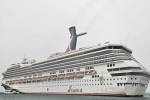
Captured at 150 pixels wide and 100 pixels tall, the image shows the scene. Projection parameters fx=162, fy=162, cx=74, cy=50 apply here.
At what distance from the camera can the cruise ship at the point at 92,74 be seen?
30969 millimetres

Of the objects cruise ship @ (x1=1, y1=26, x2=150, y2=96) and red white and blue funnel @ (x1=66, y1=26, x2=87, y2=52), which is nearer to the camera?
cruise ship @ (x1=1, y1=26, x2=150, y2=96)

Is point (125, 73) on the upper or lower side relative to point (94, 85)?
upper

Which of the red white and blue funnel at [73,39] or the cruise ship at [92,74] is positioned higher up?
the red white and blue funnel at [73,39]

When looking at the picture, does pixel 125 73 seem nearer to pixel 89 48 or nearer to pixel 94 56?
pixel 94 56

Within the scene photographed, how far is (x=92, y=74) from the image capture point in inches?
1398

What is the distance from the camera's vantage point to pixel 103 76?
3341 centimetres

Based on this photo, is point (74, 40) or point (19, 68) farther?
point (19, 68)

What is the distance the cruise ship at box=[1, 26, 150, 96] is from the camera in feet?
102

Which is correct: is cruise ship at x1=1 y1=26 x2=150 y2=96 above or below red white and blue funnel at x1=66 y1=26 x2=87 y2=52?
below

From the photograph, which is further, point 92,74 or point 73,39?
point 73,39

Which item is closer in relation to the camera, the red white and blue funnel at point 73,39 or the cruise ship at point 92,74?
the cruise ship at point 92,74

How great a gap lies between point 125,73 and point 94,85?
710 cm

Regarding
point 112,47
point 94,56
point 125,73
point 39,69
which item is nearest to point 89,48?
point 94,56

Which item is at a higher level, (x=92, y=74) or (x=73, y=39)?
(x=73, y=39)
